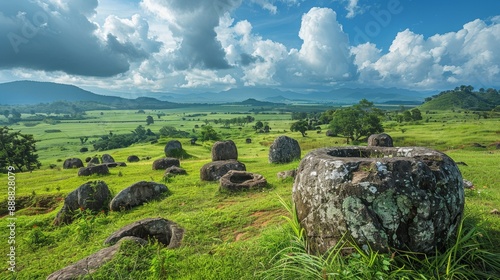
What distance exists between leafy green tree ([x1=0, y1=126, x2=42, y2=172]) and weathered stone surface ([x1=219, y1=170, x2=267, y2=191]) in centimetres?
6599

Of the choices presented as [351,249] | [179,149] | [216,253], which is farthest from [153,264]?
[179,149]

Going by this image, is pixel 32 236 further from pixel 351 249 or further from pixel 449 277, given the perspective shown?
pixel 449 277

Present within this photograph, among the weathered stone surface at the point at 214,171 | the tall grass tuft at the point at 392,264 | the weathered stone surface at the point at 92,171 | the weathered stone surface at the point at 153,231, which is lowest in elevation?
the weathered stone surface at the point at 92,171

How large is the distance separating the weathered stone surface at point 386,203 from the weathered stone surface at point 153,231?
4.89 m

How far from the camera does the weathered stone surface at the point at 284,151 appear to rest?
32031mm

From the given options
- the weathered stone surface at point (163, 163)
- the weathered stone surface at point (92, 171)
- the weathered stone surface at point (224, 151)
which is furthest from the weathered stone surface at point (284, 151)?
the weathered stone surface at point (92, 171)

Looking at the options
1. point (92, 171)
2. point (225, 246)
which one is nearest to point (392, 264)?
point (225, 246)

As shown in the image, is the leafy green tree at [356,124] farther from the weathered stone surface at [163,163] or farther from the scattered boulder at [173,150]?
the weathered stone surface at [163,163]

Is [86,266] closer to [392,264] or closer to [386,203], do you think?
[392,264]

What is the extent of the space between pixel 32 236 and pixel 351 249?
12.7 m

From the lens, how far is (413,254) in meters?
5.44

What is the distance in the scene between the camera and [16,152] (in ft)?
204

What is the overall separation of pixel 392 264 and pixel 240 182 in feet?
41.9

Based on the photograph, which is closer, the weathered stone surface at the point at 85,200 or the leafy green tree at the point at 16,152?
the weathered stone surface at the point at 85,200
